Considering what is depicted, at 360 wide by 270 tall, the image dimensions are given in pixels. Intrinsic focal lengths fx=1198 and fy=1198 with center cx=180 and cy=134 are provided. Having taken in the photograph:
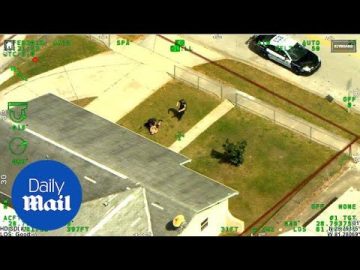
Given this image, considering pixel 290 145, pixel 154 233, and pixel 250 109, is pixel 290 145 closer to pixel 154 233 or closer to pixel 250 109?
pixel 250 109

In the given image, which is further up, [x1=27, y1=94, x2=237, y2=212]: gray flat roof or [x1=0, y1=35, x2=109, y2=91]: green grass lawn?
[x1=0, y1=35, x2=109, y2=91]: green grass lawn

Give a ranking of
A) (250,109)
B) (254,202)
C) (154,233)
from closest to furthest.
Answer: (154,233)
(254,202)
(250,109)

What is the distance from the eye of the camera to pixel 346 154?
9506 cm

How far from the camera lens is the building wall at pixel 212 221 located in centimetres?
8494

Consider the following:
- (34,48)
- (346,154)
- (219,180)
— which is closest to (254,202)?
(219,180)

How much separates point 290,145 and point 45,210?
21.6 m

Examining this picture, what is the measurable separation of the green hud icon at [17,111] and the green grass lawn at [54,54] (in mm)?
6773

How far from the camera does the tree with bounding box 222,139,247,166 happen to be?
9275 cm

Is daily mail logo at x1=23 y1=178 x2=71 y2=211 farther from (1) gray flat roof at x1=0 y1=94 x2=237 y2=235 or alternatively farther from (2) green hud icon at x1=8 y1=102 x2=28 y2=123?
(2) green hud icon at x1=8 y1=102 x2=28 y2=123

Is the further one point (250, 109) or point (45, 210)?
point (250, 109)

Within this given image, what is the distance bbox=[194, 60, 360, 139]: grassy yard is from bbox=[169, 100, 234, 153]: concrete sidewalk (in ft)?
8.78

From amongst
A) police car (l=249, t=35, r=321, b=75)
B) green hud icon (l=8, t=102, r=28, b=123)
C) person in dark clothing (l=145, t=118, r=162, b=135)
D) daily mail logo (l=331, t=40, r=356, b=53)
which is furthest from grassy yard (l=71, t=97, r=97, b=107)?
daily mail logo (l=331, t=40, r=356, b=53)

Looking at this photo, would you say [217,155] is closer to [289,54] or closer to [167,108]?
[167,108]
